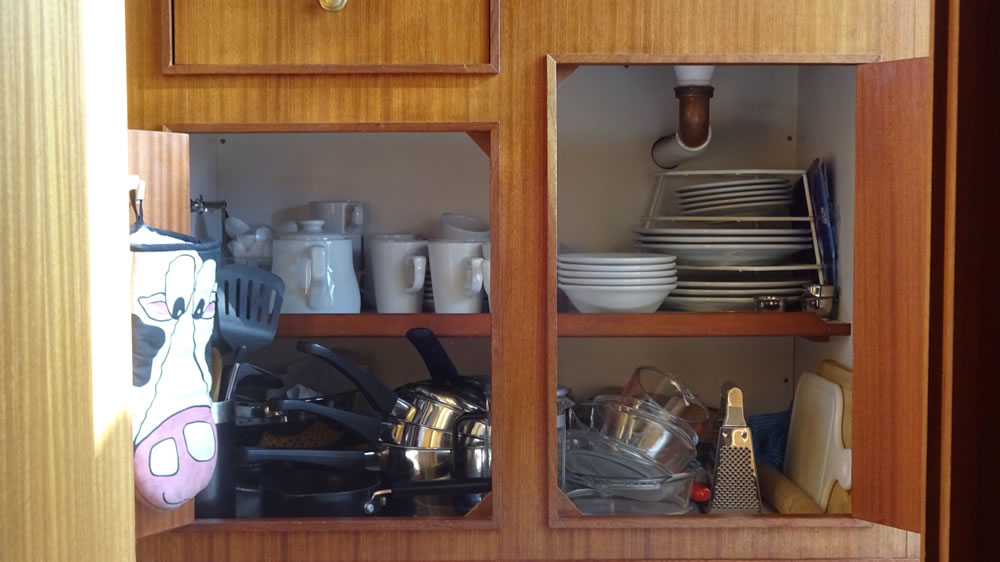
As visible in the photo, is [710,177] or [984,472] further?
[710,177]

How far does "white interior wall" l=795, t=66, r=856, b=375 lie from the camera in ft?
3.67

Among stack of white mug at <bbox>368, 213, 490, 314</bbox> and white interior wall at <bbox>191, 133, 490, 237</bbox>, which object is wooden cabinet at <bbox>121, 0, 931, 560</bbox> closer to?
stack of white mug at <bbox>368, 213, 490, 314</bbox>

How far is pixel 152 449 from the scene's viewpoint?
0.83 metres

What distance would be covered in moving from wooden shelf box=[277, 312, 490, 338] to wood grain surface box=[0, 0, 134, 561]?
1.83 ft

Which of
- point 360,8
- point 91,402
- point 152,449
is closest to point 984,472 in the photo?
point 91,402

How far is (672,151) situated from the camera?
4.34 ft

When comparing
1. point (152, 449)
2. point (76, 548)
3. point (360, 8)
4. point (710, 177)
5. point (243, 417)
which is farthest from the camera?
point (710, 177)

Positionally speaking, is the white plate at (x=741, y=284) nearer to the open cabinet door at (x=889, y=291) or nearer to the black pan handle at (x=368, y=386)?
the open cabinet door at (x=889, y=291)

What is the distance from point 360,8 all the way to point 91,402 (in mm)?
611

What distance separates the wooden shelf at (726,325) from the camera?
108 cm

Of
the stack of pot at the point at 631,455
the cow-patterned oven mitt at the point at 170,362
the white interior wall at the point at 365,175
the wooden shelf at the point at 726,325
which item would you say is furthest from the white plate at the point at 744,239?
the cow-patterned oven mitt at the point at 170,362

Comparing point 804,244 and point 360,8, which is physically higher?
point 360,8

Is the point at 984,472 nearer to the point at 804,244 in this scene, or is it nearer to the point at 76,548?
the point at 76,548

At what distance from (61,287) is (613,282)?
0.75 meters
